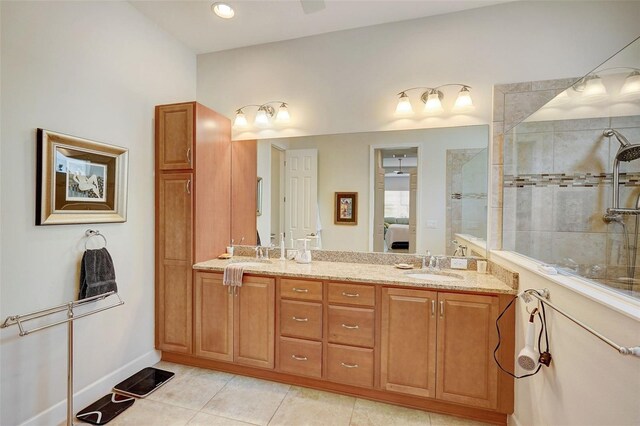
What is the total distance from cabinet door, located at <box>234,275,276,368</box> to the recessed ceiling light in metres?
2.18

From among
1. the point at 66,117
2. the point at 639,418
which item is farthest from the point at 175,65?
the point at 639,418

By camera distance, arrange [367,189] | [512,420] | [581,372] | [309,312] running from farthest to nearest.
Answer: [367,189], [309,312], [512,420], [581,372]

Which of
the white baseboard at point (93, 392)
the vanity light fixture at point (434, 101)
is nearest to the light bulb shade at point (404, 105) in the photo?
the vanity light fixture at point (434, 101)

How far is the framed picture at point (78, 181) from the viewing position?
170cm

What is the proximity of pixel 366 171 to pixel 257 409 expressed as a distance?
2095 mm

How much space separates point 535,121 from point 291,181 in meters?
2.08

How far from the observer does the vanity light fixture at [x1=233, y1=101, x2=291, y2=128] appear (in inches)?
108

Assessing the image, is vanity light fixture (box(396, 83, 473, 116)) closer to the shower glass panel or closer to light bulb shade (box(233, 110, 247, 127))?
the shower glass panel

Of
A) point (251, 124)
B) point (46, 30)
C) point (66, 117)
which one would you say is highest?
point (46, 30)

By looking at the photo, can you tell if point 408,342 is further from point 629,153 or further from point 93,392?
point 93,392

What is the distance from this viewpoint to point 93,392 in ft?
6.68

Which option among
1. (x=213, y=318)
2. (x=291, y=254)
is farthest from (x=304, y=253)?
(x=213, y=318)

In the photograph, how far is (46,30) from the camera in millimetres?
1740

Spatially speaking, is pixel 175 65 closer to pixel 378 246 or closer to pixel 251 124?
pixel 251 124
